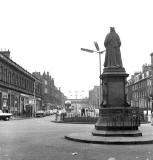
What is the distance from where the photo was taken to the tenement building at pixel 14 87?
64.4m

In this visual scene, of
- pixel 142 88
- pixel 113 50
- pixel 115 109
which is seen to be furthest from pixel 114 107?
pixel 142 88

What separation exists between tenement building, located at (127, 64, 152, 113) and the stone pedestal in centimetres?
7196

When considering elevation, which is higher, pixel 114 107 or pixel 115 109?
pixel 114 107

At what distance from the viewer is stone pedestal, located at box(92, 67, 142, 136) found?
58.7 feet

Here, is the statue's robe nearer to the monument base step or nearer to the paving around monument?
the paving around monument

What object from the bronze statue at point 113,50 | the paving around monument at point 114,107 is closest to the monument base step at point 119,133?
the paving around monument at point 114,107

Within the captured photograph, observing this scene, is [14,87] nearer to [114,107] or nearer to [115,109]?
[114,107]

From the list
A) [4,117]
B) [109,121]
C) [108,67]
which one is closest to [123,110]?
[109,121]

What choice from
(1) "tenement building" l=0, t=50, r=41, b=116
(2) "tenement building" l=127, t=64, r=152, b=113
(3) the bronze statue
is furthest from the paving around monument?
(2) "tenement building" l=127, t=64, r=152, b=113

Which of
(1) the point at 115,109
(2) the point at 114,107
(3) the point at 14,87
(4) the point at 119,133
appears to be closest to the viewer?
(4) the point at 119,133

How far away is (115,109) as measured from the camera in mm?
18500

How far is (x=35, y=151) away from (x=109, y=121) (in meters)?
6.01

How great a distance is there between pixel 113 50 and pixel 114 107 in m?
3.31

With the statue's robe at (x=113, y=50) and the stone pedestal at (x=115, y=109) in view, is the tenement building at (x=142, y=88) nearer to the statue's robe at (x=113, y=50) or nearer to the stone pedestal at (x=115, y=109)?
the statue's robe at (x=113, y=50)
